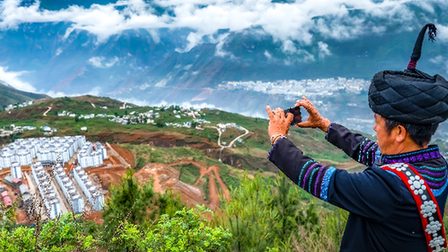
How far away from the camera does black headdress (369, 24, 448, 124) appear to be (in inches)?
46.1

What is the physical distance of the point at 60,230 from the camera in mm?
2199

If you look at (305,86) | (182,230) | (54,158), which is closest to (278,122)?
(182,230)

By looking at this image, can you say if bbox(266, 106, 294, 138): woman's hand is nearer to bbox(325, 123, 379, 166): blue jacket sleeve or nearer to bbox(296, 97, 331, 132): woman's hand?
bbox(296, 97, 331, 132): woman's hand

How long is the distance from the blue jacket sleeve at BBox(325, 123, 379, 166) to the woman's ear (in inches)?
18.0

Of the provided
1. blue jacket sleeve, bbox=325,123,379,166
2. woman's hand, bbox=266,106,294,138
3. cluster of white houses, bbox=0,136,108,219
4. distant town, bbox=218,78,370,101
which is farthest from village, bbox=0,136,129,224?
distant town, bbox=218,78,370,101

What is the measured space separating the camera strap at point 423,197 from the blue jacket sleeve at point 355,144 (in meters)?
0.55

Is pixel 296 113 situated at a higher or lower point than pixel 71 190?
higher

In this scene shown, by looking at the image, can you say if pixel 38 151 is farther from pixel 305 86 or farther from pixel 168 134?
pixel 305 86

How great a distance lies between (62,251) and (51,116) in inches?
1947

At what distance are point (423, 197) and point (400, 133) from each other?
27cm

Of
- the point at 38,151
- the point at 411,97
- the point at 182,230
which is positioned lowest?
the point at 38,151

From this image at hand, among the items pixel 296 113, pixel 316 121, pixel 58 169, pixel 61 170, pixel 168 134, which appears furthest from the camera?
pixel 168 134

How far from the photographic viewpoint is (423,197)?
1125 millimetres

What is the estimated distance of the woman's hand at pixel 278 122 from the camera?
1.48 meters
